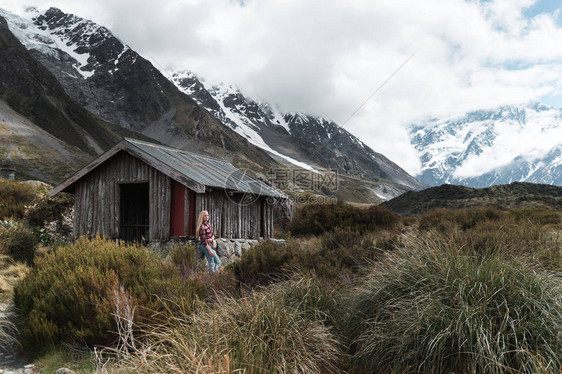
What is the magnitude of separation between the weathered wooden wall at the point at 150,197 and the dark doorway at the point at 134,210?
1.29m

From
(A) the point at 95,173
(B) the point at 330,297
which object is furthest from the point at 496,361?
(A) the point at 95,173

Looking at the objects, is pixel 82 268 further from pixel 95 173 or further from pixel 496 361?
pixel 95 173

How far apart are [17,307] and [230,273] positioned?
9.99 feet

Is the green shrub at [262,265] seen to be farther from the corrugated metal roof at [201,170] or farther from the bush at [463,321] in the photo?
the corrugated metal roof at [201,170]

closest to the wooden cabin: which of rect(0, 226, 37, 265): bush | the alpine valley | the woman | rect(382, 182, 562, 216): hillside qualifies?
the woman

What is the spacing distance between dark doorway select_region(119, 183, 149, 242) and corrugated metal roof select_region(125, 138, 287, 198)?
1770mm

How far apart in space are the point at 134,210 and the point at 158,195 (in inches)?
136

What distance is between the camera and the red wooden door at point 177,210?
10.4 m

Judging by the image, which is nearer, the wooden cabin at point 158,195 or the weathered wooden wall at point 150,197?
the wooden cabin at point 158,195

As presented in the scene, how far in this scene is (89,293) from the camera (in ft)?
16.0

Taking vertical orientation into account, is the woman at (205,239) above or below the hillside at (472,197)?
below

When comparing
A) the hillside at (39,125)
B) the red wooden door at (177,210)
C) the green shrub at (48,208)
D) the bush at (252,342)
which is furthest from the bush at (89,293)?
the hillside at (39,125)

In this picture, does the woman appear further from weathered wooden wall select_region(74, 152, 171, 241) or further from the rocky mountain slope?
the rocky mountain slope

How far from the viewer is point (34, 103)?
269 feet
